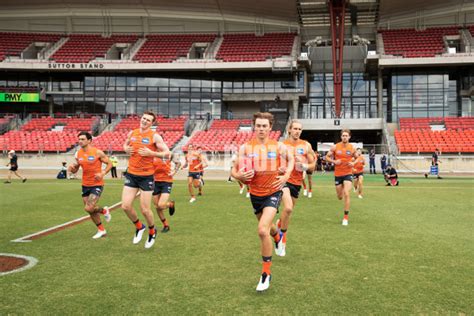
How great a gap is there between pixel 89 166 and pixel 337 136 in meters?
35.9

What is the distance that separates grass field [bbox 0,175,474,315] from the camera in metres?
4.39

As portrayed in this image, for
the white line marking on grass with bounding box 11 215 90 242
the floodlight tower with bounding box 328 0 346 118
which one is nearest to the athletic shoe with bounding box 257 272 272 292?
the white line marking on grass with bounding box 11 215 90 242

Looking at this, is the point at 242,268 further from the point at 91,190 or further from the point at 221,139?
→ the point at 221,139

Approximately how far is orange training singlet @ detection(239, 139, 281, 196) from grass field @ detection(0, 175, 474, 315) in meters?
1.18

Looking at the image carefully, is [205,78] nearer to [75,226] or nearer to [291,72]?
[291,72]

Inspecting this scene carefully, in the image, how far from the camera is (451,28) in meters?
42.3

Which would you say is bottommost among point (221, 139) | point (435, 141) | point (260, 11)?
point (435, 141)

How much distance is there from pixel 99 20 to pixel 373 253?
1858 inches

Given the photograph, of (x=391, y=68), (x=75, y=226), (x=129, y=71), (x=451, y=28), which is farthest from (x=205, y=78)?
(x=75, y=226)

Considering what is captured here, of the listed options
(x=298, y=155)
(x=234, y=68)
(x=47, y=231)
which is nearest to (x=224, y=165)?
(x=234, y=68)

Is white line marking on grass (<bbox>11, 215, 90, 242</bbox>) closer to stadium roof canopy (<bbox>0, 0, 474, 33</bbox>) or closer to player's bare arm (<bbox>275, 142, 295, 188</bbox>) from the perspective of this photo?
player's bare arm (<bbox>275, 142, 295, 188</bbox>)

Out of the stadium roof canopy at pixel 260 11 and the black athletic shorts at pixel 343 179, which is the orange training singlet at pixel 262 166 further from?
the stadium roof canopy at pixel 260 11

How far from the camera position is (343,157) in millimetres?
10047

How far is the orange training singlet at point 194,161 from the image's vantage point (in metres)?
14.7
